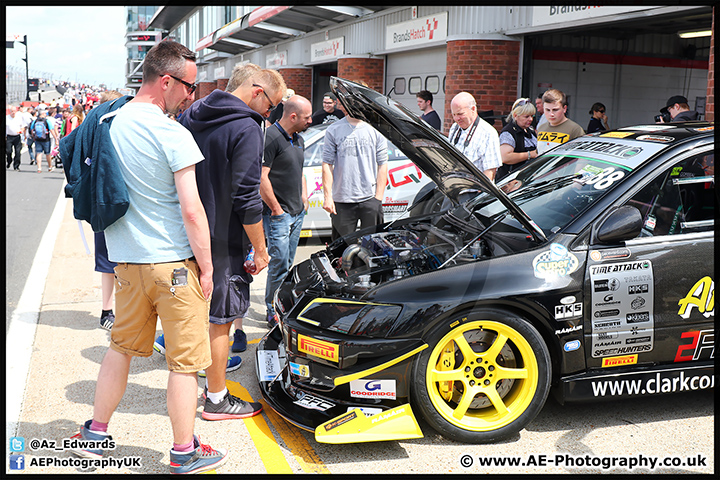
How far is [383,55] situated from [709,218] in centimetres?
1333

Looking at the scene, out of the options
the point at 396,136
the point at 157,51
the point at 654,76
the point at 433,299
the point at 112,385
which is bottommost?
the point at 112,385

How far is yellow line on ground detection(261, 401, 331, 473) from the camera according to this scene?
3044 mm

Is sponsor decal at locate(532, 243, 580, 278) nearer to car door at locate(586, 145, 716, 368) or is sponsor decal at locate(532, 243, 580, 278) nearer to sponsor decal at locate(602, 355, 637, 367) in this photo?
car door at locate(586, 145, 716, 368)

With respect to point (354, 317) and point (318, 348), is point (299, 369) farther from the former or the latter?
point (354, 317)

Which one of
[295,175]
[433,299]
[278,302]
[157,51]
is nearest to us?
[157,51]

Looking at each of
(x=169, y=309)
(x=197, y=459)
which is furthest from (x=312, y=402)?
(x=169, y=309)

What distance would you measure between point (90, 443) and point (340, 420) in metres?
1.22

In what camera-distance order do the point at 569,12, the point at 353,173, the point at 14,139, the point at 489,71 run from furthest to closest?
the point at 14,139 < the point at 489,71 < the point at 569,12 < the point at 353,173

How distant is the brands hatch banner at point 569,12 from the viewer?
856 cm

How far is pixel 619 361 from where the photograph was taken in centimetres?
331

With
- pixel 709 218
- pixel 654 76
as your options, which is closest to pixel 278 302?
pixel 709 218

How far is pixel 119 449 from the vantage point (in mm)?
3191

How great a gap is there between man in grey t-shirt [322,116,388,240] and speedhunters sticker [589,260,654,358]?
2702mm

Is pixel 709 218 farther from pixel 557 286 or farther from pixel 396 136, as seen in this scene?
pixel 396 136
